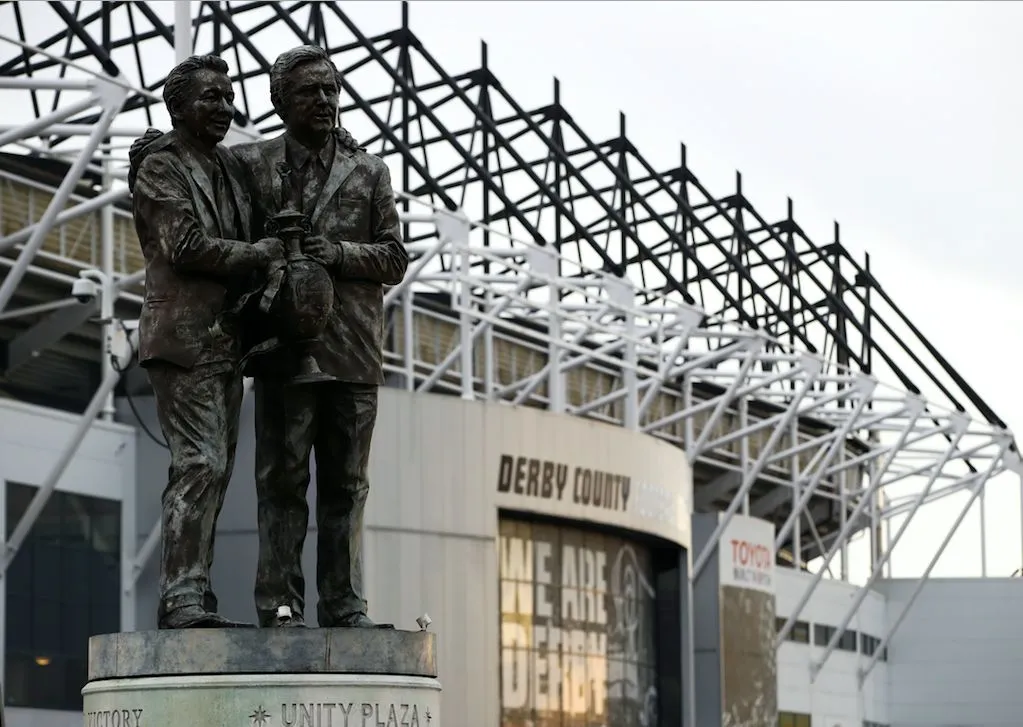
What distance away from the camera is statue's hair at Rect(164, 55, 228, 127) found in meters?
10.5

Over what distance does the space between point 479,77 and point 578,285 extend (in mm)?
10603

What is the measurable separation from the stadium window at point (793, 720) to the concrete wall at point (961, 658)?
848 cm

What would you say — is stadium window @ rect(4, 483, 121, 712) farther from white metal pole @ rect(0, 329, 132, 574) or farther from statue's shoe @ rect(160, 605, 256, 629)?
statue's shoe @ rect(160, 605, 256, 629)

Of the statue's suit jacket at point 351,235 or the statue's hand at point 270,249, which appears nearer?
the statue's hand at point 270,249

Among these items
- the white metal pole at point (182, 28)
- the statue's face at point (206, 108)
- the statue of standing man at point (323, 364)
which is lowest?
the statue of standing man at point (323, 364)

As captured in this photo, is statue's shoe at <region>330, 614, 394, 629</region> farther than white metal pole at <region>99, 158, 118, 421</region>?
No

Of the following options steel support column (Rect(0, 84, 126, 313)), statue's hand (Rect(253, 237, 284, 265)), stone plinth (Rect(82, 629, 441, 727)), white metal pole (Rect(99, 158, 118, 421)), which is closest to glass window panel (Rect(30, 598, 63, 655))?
white metal pole (Rect(99, 158, 118, 421))

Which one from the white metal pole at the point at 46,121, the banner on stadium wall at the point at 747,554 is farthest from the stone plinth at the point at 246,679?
the banner on stadium wall at the point at 747,554

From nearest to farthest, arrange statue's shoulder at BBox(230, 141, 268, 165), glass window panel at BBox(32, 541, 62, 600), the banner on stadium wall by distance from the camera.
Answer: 1. statue's shoulder at BBox(230, 141, 268, 165)
2. glass window panel at BBox(32, 541, 62, 600)
3. the banner on stadium wall

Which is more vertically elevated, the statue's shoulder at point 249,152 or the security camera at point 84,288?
the security camera at point 84,288

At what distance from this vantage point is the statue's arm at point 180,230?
33.4 feet

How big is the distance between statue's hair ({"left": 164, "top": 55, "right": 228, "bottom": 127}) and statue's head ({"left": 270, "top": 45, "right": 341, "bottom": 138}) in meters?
0.27

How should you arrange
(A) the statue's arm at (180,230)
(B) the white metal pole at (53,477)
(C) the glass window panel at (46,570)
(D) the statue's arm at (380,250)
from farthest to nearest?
(C) the glass window panel at (46,570)
(B) the white metal pole at (53,477)
(D) the statue's arm at (380,250)
(A) the statue's arm at (180,230)

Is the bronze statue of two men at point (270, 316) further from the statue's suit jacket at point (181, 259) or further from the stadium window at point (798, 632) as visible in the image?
the stadium window at point (798, 632)
